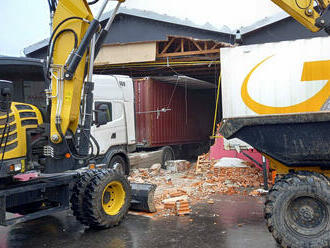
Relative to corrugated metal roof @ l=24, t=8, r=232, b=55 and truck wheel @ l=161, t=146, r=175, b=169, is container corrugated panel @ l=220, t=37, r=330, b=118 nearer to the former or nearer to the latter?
corrugated metal roof @ l=24, t=8, r=232, b=55

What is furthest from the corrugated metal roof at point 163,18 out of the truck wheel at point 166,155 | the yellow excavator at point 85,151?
the yellow excavator at point 85,151

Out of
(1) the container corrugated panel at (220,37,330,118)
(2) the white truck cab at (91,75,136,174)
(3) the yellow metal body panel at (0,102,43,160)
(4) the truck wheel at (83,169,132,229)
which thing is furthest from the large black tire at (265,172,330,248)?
(2) the white truck cab at (91,75,136,174)

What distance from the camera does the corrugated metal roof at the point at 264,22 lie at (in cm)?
1422

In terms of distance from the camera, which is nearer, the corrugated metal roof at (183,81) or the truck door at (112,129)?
the truck door at (112,129)

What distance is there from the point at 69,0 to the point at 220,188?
605 cm

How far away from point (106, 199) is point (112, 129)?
505 centimetres

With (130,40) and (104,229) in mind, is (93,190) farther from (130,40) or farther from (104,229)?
(130,40)

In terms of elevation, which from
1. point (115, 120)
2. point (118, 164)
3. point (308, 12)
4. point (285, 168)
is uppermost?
point (308, 12)

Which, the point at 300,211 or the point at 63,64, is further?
the point at 63,64

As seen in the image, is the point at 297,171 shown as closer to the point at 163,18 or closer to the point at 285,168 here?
the point at 285,168

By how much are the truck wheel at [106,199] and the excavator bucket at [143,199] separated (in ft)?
1.55

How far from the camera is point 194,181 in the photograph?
1129 cm

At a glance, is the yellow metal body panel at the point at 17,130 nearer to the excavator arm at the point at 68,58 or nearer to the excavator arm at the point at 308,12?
the excavator arm at the point at 68,58

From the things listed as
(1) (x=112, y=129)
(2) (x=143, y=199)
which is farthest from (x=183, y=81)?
(2) (x=143, y=199)
